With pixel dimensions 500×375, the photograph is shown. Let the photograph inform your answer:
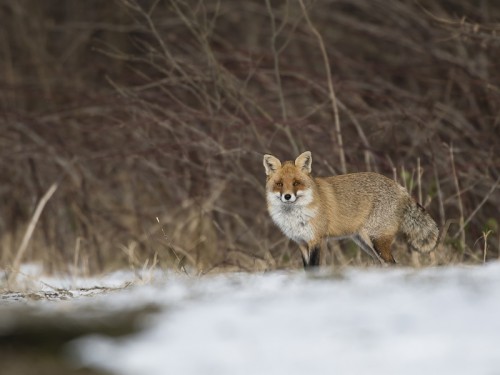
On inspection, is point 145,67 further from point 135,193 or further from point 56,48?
point 135,193

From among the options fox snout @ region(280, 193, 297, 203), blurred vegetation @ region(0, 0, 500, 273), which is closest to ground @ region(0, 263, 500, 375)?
fox snout @ region(280, 193, 297, 203)

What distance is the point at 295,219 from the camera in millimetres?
4875

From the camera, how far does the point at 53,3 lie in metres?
13.8

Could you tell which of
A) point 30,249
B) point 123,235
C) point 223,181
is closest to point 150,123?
point 223,181

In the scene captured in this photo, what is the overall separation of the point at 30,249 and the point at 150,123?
7.15ft

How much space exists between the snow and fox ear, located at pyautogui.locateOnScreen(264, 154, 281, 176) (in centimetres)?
206

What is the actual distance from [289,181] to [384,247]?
0.65m

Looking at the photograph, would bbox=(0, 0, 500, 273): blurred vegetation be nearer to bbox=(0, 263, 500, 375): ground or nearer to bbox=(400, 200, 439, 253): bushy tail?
bbox=(400, 200, 439, 253): bushy tail

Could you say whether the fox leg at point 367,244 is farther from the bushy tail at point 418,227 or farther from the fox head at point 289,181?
the fox head at point 289,181

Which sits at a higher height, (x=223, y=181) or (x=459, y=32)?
(x=459, y=32)

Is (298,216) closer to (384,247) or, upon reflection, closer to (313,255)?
(313,255)

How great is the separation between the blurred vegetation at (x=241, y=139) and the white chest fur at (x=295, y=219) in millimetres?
813

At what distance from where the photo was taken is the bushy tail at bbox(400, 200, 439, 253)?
5.07 metres

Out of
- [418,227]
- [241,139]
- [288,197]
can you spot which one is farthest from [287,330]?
[241,139]
